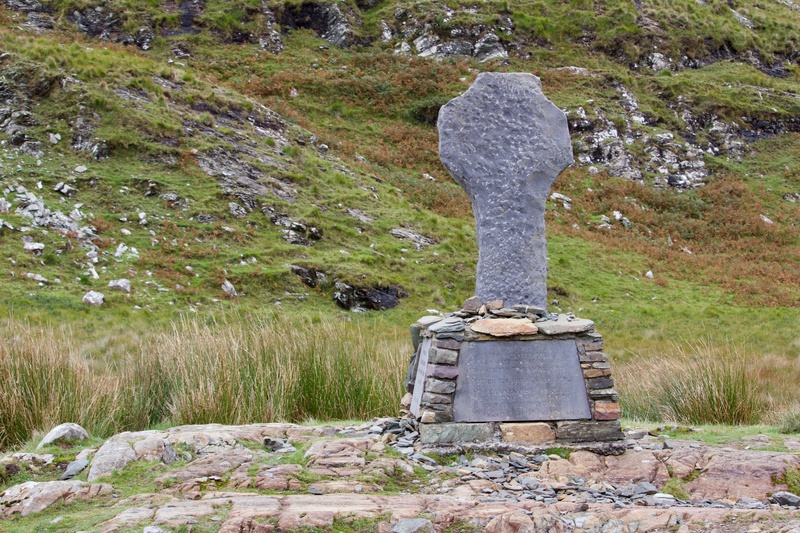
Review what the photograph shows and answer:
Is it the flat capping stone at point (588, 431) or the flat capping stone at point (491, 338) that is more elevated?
the flat capping stone at point (491, 338)

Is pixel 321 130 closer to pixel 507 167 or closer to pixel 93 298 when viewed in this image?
pixel 93 298

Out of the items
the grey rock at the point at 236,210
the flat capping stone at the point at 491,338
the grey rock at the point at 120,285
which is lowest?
the grey rock at the point at 120,285

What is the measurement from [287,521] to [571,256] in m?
18.9

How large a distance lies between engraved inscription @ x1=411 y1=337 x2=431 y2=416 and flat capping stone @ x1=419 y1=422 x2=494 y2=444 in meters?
0.37

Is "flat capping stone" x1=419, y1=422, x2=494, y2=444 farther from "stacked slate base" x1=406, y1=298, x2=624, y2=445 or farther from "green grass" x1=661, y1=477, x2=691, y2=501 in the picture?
"green grass" x1=661, y1=477, x2=691, y2=501

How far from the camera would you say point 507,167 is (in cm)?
758

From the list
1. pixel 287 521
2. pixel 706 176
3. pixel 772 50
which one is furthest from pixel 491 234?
pixel 772 50

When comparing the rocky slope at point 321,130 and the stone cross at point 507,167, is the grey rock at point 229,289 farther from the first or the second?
the stone cross at point 507,167

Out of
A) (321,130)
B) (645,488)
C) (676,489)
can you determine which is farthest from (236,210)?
(676,489)

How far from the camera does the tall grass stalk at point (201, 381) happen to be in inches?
301

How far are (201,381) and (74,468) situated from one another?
2.14 metres

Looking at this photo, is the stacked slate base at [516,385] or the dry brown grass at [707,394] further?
the dry brown grass at [707,394]

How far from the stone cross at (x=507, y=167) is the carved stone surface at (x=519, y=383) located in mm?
883

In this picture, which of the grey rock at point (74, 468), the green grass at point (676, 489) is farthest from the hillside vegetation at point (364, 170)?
the green grass at point (676, 489)
